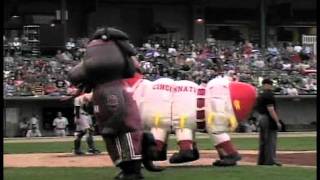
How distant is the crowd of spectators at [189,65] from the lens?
93.1 feet

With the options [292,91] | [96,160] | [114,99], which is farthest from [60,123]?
[114,99]

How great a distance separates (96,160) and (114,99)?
4529 millimetres

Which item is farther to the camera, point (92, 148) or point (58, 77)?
point (58, 77)

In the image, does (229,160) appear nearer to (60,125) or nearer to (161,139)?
(161,139)

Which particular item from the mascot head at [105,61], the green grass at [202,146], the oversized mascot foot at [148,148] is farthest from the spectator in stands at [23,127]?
the mascot head at [105,61]

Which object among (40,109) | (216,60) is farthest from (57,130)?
(216,60)

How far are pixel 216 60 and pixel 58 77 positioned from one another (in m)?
7.26

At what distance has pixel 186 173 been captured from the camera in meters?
10.2

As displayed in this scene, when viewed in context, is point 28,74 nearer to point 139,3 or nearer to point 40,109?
point 40,109

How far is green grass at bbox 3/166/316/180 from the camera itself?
379 inches

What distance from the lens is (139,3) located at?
116 ft

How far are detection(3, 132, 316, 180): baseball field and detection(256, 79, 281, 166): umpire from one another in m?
0.32

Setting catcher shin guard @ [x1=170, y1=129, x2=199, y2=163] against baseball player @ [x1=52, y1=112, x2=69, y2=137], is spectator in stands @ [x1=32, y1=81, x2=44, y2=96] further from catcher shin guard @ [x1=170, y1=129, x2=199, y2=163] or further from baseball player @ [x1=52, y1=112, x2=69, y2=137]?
catcher shin guard @ [x1=170, y1=129, x2=199, y2=163]

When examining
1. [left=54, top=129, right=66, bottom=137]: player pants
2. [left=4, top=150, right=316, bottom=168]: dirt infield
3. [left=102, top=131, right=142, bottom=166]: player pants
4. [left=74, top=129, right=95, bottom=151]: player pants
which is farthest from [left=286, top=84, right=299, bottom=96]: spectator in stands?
[left=102, top=131, right=142, bottom=166]: player pants
